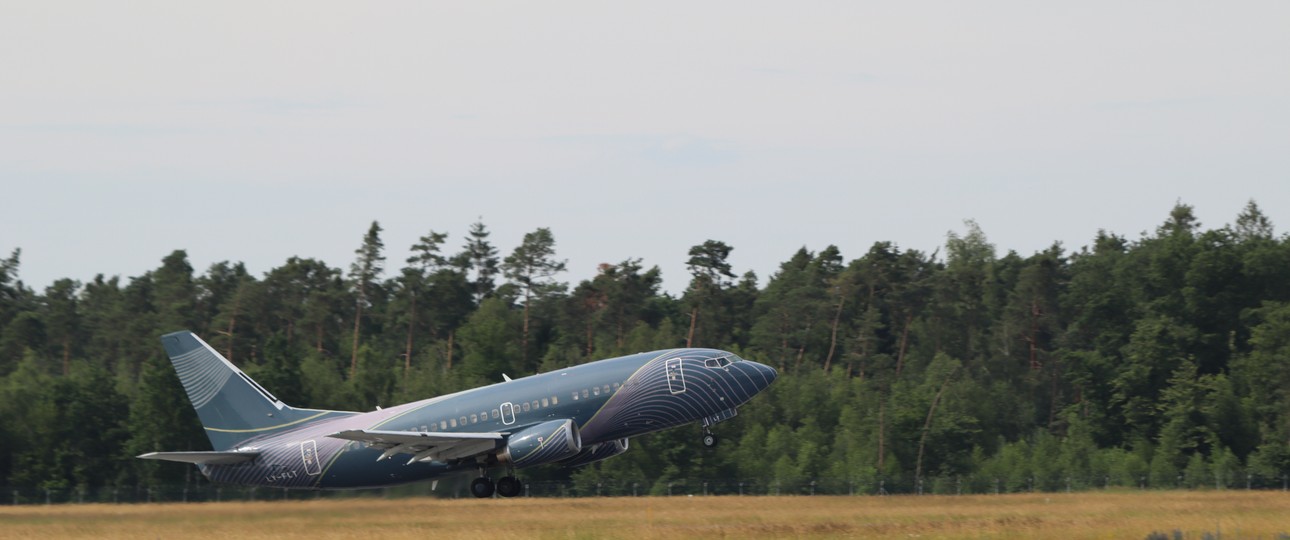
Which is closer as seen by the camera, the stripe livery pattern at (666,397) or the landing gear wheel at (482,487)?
the stripe livery pattern at (666,397)

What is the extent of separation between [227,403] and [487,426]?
28.9 ft

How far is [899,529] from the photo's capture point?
130 ft

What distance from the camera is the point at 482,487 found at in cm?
4753

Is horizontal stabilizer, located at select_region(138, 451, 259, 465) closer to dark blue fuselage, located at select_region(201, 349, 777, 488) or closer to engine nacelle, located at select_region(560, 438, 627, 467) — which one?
dark blue fuselage, located at select_region(201, 349, 777, 488)

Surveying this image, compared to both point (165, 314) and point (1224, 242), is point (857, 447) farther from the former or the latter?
point (165, 314)

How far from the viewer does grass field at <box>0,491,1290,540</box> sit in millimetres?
39062

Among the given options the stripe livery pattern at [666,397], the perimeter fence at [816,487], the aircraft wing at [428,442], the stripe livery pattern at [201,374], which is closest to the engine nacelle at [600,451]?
the stripe livery pattern at [666,397]

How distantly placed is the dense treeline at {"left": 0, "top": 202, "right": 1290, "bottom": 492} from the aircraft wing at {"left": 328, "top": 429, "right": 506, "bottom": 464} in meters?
20.7

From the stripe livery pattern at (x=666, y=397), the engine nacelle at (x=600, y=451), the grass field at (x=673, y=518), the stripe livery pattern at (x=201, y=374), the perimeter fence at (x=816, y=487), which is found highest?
the stripe livery pattern at (x=201, y=374)

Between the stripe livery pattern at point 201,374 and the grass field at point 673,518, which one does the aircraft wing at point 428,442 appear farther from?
the stripe livery pattern at point 201,374

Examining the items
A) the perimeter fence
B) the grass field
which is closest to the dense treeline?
the perimeter fence

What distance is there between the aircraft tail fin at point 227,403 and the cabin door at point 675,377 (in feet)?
36.8

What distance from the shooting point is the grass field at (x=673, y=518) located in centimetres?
3906

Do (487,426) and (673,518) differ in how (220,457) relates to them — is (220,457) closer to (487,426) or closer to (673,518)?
(487,426)
